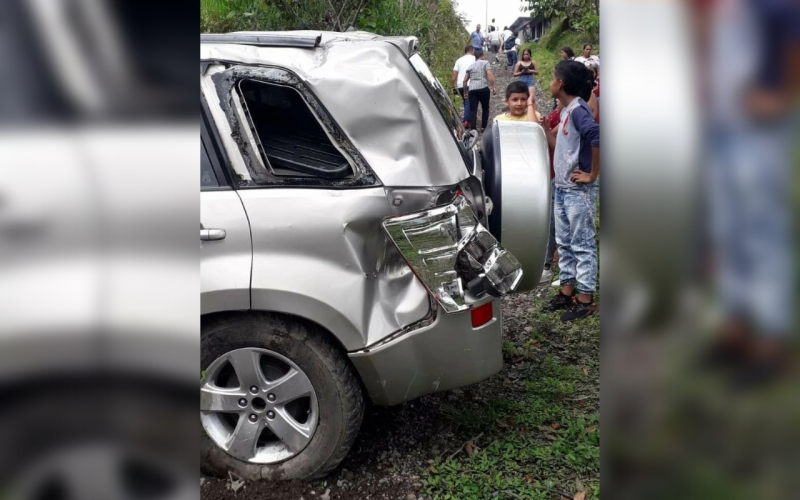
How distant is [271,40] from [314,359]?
1457mm

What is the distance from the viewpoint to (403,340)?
2.75 metres

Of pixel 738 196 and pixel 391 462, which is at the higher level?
pixel 738 196

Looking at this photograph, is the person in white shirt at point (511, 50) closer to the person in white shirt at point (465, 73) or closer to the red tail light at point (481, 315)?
the person in white shirt at point (465, 73)

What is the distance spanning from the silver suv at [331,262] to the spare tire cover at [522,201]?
10.4 inches

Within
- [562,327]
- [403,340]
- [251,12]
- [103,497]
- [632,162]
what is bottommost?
[562,327]

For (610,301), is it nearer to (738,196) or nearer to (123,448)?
(738,196)

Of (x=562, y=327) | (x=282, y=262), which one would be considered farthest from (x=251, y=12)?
(x=282, y=262)

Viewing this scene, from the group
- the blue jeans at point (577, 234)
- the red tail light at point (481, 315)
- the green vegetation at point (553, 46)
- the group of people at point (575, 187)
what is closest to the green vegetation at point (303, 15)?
the group of people at point (575, 187)

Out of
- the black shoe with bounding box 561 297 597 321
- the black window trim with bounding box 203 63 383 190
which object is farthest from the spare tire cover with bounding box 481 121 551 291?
the black shoe with bounding box 561 297 597 321

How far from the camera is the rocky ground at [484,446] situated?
2906mm

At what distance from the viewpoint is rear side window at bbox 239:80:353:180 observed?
9.40 feet

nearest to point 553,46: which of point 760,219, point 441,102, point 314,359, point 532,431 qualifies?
point 441,102

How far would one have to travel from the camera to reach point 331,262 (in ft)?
8.87

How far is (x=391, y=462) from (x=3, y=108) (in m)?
2.75
